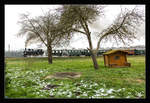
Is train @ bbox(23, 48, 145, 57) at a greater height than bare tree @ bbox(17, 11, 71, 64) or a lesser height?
lesser

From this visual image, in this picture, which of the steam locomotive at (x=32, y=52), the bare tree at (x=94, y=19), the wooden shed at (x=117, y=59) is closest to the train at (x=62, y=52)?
the steam locomotive at (x=32, y=52)

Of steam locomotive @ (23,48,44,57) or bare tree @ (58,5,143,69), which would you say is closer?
steam locomotive @ (23,48,44,57)

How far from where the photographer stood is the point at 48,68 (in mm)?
5082

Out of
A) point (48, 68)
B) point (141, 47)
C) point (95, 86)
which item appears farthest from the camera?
point (48, 68)

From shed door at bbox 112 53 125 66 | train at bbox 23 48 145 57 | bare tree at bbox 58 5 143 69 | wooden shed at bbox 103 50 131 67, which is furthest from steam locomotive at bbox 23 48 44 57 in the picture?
shed door at bbox 112 53 125 66

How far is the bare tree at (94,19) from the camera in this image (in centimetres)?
390

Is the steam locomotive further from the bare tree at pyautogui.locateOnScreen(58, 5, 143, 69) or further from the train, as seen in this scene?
the bare tree at pyautogui.locateOnScreen(58, 5, 143, 69)

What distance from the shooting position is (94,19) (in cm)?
448

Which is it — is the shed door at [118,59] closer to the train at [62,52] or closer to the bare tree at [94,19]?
the bare tree at [94,19]

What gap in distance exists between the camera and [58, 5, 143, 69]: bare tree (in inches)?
154

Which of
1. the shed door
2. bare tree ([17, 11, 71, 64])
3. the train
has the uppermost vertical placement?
bare tree ([17, 11, 71, 64])
